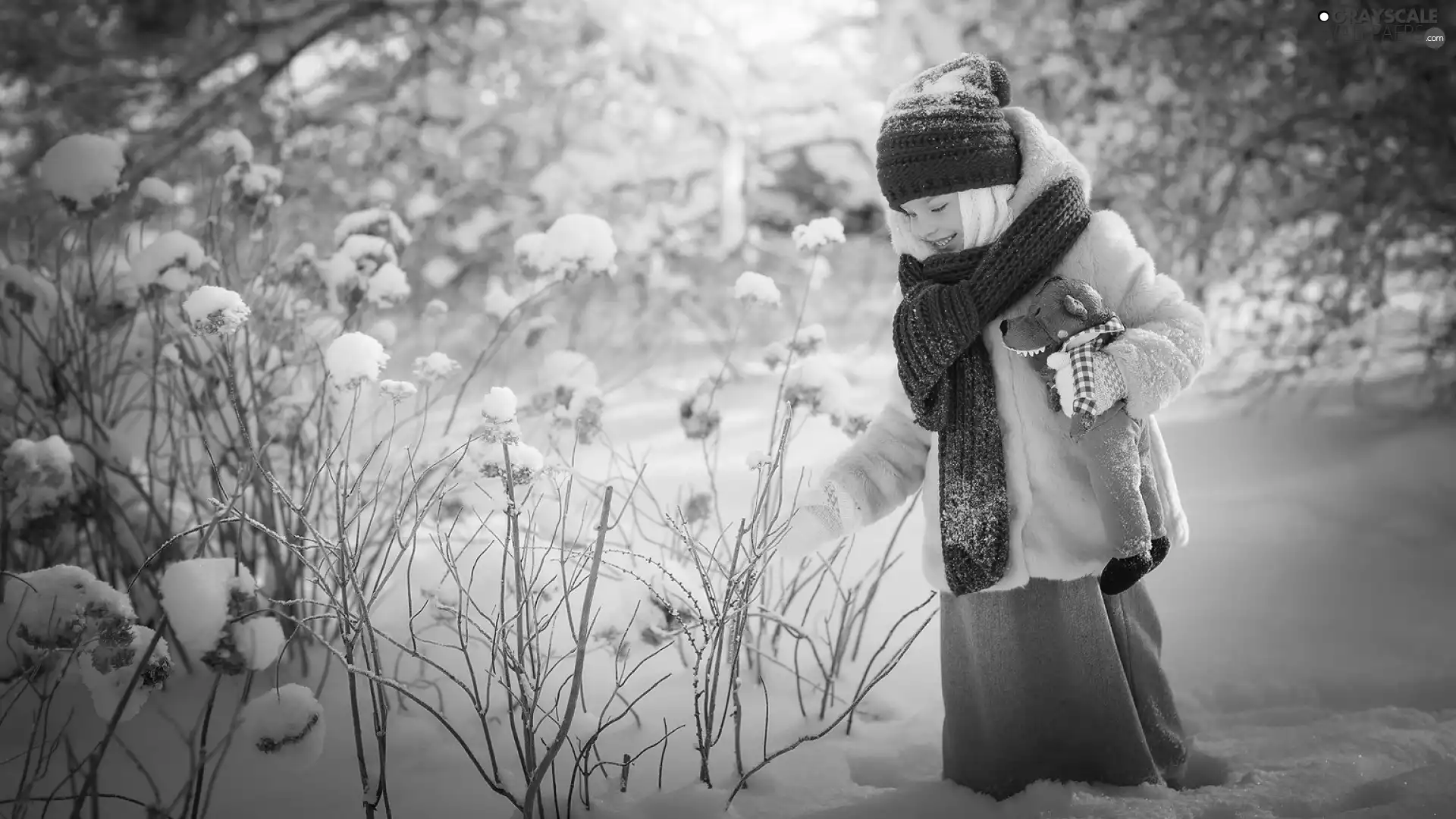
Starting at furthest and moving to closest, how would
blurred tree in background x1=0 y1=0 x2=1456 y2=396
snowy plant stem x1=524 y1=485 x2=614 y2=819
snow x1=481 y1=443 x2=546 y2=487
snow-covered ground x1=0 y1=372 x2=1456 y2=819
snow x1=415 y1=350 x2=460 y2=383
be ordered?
blurred tree in background x1=0 y1=0 x2=1456 y2=396 < snow x1=415 y1=350 x2=460 y2=383 < snow-covered ground x1=0 y1=372 x2=1456 y2=819 < snow x1=481 y1=443 x2=546 y2=487 < snowy plant stem x1=524 y1=485 x2=614 y2=819

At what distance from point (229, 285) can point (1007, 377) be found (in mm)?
1646

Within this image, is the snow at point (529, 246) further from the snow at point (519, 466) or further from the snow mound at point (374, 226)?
the snow at point (519, 466)

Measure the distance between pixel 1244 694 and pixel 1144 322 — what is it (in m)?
1.00

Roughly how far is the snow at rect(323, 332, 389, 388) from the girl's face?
34.0 inches

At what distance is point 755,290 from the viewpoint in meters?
1.69

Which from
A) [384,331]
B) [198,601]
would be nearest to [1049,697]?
[198,601]

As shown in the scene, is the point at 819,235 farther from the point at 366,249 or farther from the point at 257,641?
the point at 257,641

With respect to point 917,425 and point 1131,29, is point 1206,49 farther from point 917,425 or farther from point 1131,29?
point 917,425

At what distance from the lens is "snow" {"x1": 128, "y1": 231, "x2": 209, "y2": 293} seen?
1.56 meters

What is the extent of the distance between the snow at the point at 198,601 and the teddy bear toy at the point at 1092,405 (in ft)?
3.91

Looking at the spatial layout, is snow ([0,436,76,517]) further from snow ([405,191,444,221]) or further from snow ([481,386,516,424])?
snow ([405,191,444,221])

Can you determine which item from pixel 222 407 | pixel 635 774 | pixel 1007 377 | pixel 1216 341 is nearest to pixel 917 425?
pixel 1007 377

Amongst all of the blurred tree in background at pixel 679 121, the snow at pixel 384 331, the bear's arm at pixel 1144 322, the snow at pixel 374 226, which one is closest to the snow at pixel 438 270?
the blurred tree in background at pixel 679 121

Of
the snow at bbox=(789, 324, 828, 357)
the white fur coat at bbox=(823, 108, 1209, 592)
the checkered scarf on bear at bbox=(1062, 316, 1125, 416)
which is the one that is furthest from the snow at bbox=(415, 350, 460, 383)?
the checkered scarf on bear at bbox=(1062, 316, 1125, 416)
